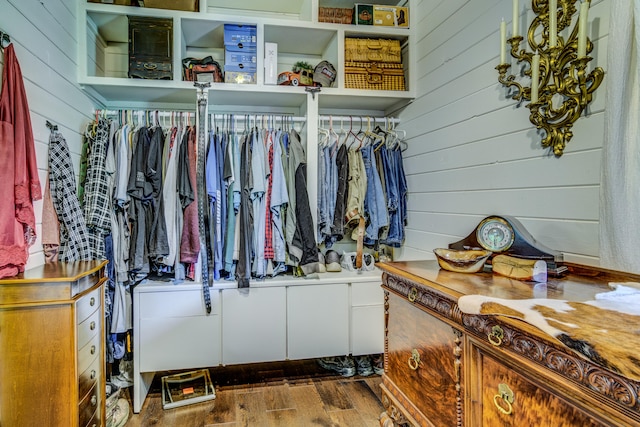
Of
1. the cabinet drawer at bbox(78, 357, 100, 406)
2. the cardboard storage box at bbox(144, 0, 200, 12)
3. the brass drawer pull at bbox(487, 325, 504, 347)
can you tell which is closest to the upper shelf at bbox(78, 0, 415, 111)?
the cardboard storage box at bbox(144, 0, 200, 12)

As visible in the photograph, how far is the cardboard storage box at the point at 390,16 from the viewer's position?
259cm

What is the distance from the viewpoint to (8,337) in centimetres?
133

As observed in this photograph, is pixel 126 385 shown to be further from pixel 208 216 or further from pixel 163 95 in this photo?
pixel 163 95

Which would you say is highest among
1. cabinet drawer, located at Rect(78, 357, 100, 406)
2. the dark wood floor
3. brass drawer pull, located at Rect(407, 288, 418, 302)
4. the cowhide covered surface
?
the cowhide covered surface

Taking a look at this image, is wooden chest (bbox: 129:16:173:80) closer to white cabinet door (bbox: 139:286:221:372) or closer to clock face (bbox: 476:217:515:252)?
white cabinet door (bbox: 139:286:221:372)

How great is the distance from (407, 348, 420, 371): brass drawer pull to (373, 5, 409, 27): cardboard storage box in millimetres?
2290

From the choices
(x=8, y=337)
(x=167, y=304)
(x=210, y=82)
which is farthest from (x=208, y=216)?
(x=8, y=337)

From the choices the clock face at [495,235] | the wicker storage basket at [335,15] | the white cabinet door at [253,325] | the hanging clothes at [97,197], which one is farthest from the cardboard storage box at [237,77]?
the clock face at [495,235]

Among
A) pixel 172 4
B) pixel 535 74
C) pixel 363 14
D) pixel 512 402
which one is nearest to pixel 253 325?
pixel 512 402

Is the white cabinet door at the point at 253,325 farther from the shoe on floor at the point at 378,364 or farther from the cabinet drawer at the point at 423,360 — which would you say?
the cabinet drawer at the point at 423,360

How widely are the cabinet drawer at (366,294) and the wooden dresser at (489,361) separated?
94 cm

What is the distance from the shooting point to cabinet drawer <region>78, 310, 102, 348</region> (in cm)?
145

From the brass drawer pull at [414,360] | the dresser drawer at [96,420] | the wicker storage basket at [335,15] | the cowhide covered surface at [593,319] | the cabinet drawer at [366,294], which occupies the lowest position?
the dresser drawer at [96,420]

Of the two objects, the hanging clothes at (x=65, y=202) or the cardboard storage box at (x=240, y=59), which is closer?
the hanging clothes at (x=65, y=202)
